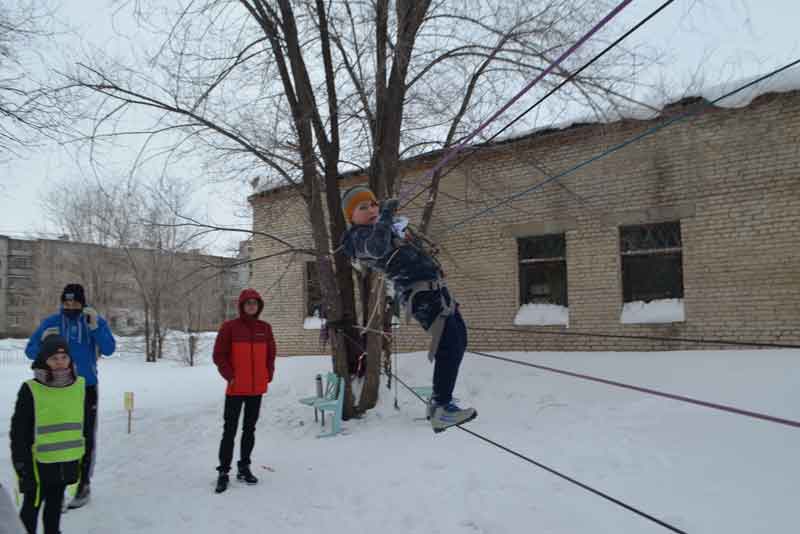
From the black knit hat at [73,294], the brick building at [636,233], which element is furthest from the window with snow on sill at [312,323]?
the black knit hat at [73,294]

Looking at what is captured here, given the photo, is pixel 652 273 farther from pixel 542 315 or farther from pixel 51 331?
pixel 51 331

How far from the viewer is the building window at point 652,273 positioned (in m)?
9.74

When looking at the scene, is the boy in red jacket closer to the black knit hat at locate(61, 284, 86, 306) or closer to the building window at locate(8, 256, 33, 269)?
the black knit hat at locate(61, 284, 86, 306)

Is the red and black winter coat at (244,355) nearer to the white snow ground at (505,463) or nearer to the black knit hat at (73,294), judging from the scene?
the white snow ground at (505,463)

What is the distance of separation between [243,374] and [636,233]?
25.2 ft

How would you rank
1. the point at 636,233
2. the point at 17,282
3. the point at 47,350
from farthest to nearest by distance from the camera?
1. the point at 17,282
2. the point at 636,233
3. the point at 47,350

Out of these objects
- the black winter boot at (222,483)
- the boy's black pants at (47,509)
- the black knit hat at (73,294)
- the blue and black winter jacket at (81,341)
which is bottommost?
the black winter boot at (222,483)

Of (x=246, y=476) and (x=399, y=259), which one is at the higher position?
(x=399, y=259)

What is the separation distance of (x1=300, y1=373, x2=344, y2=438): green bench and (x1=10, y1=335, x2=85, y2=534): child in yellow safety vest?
12.5ft

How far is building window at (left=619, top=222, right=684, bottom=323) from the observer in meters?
9.74

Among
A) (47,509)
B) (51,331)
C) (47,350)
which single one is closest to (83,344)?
(51,331)

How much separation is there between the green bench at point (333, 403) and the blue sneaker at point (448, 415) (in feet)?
13.0

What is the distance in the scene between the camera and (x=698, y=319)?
9.28 metres

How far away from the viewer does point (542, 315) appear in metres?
11.0
